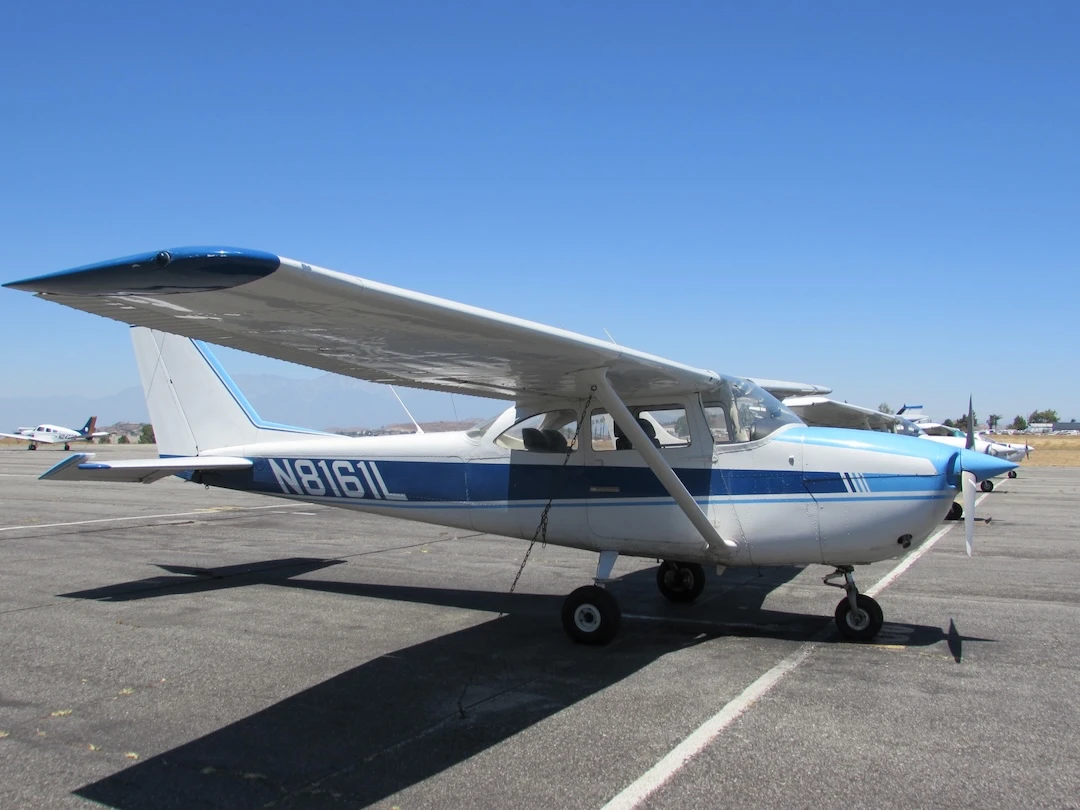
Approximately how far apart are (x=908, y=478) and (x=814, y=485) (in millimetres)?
691

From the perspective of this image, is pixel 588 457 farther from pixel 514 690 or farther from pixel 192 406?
pixel 192 406

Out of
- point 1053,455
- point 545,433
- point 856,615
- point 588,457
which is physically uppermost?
point 545,433

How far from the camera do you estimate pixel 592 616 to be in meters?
6.48

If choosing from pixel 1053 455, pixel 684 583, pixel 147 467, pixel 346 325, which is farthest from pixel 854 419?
pixel 1053 455

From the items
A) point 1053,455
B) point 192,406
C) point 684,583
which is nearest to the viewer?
point 684,583

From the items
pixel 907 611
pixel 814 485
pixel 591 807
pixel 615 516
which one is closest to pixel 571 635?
pixel 615 516

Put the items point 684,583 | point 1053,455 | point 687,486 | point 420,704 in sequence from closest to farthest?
point 420,704, point 687,486, point 684,583, point 1053,455

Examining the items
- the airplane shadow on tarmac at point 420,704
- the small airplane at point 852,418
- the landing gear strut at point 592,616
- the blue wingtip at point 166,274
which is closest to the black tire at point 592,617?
the landing gear strut at point 592,616

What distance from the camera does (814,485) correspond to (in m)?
6.29

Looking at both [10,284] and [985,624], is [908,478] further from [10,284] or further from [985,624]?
[10,284]

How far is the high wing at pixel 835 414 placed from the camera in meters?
18.5

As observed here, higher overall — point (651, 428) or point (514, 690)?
point (651, 428)

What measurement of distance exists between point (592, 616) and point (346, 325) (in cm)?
325

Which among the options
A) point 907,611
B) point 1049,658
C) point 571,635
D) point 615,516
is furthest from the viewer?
point 907,611
